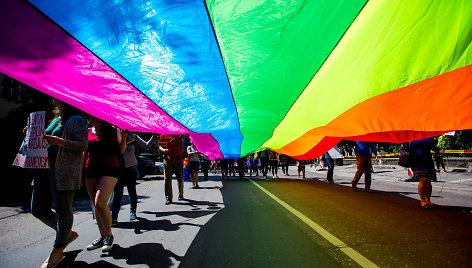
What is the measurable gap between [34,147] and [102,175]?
761 millimetres

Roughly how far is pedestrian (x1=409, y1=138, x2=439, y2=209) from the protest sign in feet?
19.2

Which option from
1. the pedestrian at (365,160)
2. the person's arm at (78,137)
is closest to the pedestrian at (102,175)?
the person's arm at (78,137)

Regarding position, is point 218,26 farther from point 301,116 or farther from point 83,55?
point 301,116

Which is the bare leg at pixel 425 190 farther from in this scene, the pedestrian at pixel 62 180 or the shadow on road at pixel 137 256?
the pedestrian at pixel 62 180

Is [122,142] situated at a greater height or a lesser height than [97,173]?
greater

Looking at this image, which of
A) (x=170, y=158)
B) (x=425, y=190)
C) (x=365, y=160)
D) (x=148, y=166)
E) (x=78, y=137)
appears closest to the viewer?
(x=78, y=137)

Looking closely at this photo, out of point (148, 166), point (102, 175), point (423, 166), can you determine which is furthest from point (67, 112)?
point (148, 166)

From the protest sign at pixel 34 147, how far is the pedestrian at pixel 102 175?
0.47m

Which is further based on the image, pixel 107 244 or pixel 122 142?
pixel 122 142

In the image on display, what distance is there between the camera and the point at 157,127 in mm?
5281

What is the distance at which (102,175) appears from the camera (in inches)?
110

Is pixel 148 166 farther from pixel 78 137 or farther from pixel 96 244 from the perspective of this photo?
pixel 78 137

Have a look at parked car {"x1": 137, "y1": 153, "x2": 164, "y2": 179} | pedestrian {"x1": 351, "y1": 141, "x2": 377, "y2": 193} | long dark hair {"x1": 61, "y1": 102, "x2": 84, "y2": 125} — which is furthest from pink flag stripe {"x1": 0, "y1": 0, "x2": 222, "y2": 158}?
parked car {"x1": 137, "y1": 153, "x2": 164, "y2": 179}

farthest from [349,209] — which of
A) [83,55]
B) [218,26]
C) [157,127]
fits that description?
[83,55]
